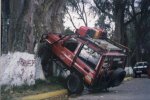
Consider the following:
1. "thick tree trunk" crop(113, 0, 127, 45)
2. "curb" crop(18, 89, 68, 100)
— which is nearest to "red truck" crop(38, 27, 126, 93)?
"curb" crop(18, 89, 68, 100)

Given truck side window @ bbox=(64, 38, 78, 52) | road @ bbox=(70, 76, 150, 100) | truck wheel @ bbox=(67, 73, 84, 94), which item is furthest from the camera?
truck side window @ bbox=(64, 38, 78, 52)

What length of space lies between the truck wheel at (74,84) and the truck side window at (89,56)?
73cm

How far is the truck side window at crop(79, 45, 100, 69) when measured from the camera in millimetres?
18766

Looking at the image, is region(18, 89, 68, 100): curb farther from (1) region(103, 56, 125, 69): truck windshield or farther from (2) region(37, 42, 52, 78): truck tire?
(2) region(37, 42, 52, 78): truck tire

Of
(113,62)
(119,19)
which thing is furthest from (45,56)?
(119,19)

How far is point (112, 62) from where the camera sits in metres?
19.5

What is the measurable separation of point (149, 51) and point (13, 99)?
193ft

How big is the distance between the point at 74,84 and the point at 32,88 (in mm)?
2221

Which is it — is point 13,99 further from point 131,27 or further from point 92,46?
point 131,27

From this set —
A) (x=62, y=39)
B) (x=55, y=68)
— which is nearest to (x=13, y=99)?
(x=62, y=39)

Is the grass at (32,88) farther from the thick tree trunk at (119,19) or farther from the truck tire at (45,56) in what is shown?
the thick tree trunk at (119,19)

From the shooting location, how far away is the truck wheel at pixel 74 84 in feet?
60.5

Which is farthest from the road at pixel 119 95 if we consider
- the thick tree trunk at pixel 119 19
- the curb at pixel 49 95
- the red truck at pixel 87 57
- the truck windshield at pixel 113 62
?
the thick tree trunk at pixel 119 19

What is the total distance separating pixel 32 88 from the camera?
17234 millimetres
